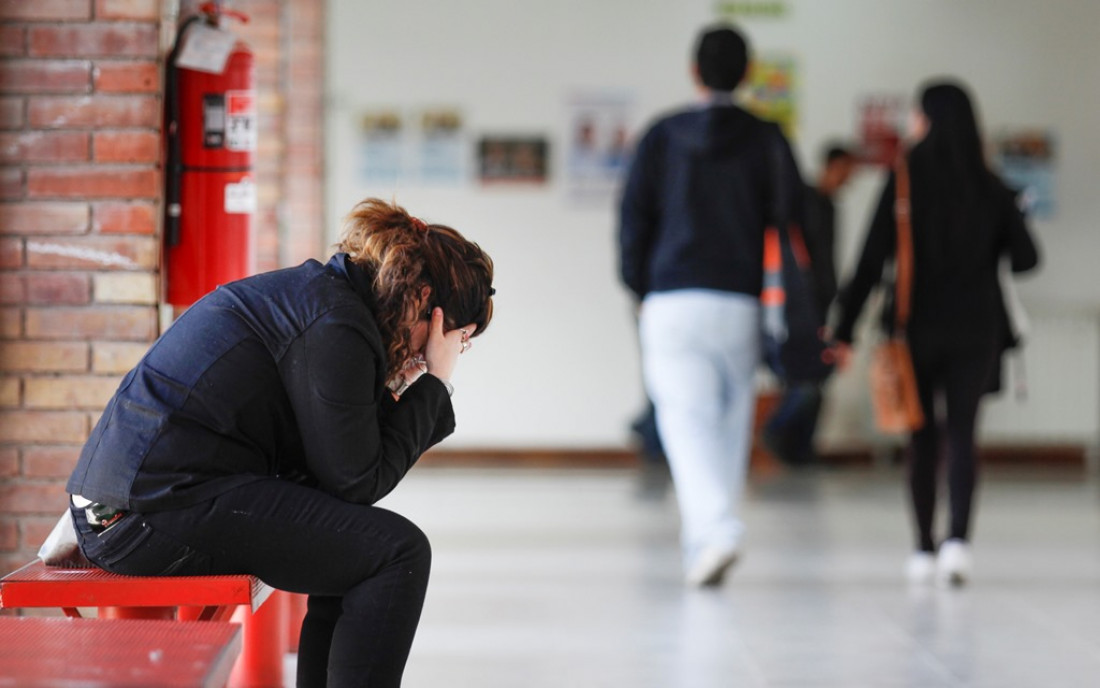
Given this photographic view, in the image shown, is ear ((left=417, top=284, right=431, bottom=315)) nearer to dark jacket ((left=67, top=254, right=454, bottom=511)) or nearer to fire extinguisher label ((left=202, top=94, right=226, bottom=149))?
dark jacket ((left=67, top=254, right=454, bottom=511))

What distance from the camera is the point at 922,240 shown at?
14.8 ft

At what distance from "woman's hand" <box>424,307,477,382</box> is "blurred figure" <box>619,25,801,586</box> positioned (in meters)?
2.09

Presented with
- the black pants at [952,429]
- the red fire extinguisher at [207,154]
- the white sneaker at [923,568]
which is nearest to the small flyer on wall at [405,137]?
the black pants at [952,429]

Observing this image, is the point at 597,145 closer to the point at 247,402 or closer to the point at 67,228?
the point at 67,228

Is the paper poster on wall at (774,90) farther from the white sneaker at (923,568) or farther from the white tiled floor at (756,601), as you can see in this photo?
the white sneaker at (923,568)

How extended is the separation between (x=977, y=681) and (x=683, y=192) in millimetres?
1764

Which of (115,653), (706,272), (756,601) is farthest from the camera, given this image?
(706,272)

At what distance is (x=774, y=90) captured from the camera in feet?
26.6

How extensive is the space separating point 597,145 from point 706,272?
3.91 m

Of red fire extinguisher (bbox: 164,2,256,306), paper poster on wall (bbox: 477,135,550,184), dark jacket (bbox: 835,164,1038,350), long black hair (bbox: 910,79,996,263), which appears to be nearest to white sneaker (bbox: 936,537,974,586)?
dark jacket (bbox: 835,164,1038,350)

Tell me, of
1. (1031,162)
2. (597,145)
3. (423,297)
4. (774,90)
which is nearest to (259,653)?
(423,297)

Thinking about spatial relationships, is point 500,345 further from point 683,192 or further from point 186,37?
point 186,37

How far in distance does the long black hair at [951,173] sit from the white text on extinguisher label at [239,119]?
229cm

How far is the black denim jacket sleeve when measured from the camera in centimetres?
205
